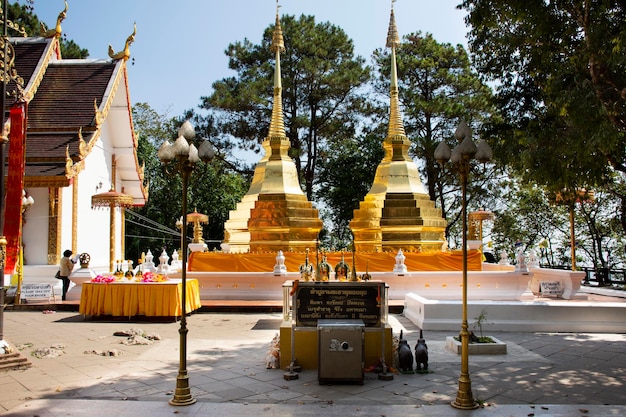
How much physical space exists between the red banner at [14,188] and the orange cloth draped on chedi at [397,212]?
40.6 feet

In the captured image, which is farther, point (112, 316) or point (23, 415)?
point (112, 316)

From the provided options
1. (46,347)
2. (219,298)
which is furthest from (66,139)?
(46,347)

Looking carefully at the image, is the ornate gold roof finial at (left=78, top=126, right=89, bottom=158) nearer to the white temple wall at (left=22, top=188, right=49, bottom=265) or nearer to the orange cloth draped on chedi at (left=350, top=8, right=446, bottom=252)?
the white temple wall at (left=22, top=188, right=49, bottom=265)

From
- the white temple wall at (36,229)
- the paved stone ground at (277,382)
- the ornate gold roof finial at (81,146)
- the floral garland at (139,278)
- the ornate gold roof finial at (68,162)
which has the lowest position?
the paved stone ground at (277,382)

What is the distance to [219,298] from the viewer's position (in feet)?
53.8

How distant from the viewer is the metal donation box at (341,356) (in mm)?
7129

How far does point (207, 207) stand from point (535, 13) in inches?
998

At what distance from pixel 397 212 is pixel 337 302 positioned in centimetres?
1201

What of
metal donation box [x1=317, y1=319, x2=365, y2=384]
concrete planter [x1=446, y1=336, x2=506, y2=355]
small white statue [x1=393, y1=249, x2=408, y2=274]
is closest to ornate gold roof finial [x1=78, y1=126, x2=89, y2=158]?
small white statue [x1=393, y1=249, x2=408, y2=274]

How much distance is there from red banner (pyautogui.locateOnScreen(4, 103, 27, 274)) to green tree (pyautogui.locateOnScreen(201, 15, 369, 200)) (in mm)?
20678

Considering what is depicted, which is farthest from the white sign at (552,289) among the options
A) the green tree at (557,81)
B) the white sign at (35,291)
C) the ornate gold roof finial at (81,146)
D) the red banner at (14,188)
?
the ornate gold roof finial at (81,146)

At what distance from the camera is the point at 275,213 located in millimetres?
19672

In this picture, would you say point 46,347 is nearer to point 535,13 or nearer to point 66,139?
point 535,13

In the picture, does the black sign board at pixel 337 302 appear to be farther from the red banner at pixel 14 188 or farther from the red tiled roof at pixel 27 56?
the red tiled roof at pixel 27 56
